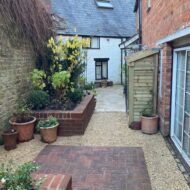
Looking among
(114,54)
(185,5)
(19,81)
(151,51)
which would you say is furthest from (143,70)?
(114,54)

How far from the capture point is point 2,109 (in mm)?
5723

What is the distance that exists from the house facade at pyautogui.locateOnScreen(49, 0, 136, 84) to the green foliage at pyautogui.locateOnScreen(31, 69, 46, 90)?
1084cm

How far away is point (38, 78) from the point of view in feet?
24.0

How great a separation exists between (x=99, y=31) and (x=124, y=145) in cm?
1461

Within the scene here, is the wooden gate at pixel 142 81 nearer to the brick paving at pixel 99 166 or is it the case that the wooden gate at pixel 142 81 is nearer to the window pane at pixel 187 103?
the brick paving at pixel 99 166

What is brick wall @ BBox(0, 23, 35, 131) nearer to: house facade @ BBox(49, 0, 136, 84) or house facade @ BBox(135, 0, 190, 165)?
house facade @ BBox(135, 0, 190, 165)

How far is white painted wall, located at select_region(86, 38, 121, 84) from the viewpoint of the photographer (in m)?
18.9

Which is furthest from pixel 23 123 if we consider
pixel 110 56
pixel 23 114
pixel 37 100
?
pixel 110 56

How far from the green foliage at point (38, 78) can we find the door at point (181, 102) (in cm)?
382

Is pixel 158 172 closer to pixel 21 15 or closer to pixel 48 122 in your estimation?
pixel 48 122

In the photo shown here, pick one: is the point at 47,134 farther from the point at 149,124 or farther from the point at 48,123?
the point at 149,124

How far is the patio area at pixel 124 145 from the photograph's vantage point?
402 cm

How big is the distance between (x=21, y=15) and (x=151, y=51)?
139 inches

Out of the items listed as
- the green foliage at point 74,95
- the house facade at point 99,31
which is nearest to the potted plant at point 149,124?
the green foliage at point 74,95
